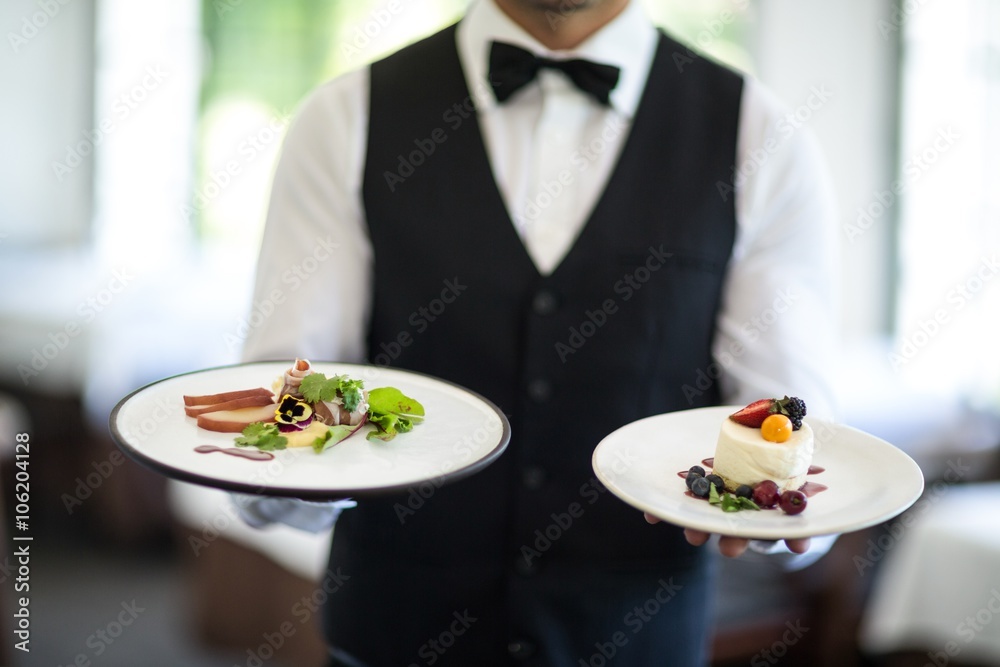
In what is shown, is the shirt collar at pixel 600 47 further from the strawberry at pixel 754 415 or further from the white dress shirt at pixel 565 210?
the strawberry at pixel 754 415

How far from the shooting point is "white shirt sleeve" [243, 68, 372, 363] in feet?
5.45

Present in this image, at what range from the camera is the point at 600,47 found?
5.59ft

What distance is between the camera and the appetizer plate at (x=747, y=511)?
41.9 inches

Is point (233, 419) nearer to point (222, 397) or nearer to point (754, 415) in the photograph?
point (222, 397)

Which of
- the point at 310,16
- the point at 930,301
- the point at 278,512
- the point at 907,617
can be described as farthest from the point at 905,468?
the point at 310,16

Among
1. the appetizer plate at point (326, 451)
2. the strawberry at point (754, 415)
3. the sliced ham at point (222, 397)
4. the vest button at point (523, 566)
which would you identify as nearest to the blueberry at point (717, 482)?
the strawberry at point (754, 415)

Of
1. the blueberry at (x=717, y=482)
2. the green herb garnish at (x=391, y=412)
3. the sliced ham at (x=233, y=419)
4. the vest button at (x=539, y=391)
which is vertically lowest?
the vest button at (x=539, y=391)

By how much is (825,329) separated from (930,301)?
152 inches

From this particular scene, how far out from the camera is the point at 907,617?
10.4 ft

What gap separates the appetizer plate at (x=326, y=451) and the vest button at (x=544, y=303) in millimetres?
256

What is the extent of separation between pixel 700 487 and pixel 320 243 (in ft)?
2.66

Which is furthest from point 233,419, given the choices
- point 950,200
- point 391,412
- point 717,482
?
point 950,200

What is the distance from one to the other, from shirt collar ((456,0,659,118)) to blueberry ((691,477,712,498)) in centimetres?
74

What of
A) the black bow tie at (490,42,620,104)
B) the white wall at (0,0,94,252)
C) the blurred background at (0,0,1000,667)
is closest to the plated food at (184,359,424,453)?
the black bow tie at (490,42,620,104)
